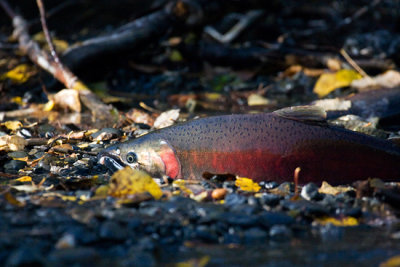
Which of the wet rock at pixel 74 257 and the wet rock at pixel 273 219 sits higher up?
the wet rock at pixel 74 257

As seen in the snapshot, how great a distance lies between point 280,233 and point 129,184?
1.04 meters

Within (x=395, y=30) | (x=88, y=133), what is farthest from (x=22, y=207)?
(x=395, y=30)

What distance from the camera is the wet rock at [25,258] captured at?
2.28 meters

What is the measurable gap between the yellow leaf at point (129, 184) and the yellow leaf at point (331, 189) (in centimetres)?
122

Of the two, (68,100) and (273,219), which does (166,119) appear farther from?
(273,219)

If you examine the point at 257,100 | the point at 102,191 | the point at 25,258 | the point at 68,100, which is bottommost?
the point at 257,100

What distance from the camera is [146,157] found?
3984 mm

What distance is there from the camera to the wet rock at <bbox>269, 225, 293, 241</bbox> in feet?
9.22

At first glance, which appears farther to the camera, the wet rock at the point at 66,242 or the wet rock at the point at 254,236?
the wet rock at the point at 254,236

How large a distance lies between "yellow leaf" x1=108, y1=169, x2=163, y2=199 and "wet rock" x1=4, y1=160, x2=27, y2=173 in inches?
51.4

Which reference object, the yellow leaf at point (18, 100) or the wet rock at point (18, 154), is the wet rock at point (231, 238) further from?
the yellow leaf at point (18, 100)

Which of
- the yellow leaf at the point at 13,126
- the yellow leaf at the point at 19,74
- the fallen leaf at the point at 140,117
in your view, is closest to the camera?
the yellow leaf at the point at 13,126

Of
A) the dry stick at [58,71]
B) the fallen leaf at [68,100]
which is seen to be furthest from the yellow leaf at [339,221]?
the fallen leaf at [68,100]

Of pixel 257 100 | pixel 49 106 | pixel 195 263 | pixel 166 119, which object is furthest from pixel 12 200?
pixel 257 100
